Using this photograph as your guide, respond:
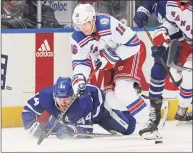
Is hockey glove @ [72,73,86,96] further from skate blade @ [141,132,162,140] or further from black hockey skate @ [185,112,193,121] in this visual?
black hockey skate @ [185,112,193,121]

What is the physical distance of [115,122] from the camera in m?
4.07

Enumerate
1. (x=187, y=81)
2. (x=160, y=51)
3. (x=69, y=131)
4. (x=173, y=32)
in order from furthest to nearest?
1. (x=187, y=81)
2. (x=173, y=32)
3. (x=69, y=131)
4. (x=160, y=51)

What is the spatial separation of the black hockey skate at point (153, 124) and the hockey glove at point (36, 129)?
1.71ft

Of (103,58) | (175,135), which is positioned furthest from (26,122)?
(175,135)

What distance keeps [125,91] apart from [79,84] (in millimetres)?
229

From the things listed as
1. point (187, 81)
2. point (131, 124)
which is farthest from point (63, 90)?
point (187, 81)

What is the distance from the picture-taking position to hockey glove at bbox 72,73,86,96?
12.3ft

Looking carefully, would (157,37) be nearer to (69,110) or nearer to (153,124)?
(153,124)

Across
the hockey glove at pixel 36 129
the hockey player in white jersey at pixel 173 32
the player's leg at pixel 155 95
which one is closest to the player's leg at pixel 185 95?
the hockey player in white jersey at pixel 173 32

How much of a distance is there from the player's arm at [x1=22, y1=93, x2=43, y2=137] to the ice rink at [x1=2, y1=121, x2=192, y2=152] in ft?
A: 0.18

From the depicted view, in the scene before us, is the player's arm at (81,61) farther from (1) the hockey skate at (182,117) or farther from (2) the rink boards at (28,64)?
(1) the hockey skate at (182,117)

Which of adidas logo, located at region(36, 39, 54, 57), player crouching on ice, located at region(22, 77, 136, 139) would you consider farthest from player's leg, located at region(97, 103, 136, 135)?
adidas logo, located at region(36, 39, 54, 57)

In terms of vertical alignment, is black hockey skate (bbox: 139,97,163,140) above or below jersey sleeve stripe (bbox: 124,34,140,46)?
below

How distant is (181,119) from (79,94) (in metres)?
0.95
